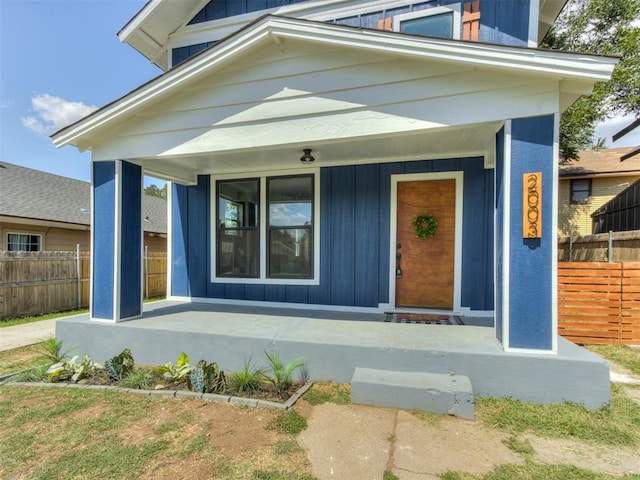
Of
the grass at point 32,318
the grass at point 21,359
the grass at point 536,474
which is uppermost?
the grass at point 536,474

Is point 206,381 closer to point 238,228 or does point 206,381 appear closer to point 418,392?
point 418,392

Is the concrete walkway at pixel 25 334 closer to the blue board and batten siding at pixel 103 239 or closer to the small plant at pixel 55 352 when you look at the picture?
the small plant at pixel 55 352

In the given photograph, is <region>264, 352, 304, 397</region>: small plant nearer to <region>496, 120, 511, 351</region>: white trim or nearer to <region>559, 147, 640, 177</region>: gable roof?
<region>496, 120, 511, 351</region>: white trim

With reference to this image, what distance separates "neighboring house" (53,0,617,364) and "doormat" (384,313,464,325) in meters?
0.23

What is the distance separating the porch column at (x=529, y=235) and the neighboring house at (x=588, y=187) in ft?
41.1

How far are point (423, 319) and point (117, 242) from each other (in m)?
4.28

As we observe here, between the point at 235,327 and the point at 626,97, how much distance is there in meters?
10.8

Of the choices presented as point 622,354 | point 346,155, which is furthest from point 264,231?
point 622,354

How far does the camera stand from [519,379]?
2740 mm

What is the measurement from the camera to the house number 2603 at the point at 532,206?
2781mm

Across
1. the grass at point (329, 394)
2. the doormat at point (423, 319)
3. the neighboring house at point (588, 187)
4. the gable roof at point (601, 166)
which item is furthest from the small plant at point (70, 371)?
the gable roof at point (601, 166)

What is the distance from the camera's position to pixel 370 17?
14.9 ft

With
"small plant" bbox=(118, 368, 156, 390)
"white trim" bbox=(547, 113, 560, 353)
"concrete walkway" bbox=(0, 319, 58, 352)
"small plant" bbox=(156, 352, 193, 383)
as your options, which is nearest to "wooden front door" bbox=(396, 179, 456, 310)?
"white trim" bbox=(547, 113, 560, 353)

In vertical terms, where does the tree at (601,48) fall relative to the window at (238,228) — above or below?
above
